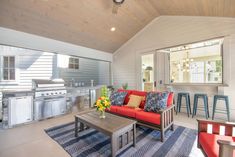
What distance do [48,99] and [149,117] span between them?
10.4ft

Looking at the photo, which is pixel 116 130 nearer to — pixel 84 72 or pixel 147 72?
pixel 147 72

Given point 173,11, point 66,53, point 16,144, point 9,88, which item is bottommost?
point 16,144

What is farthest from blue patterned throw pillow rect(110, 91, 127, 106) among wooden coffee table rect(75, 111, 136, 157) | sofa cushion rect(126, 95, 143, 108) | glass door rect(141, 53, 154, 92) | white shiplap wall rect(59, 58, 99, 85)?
white shiplap wall rect(59, 58, 99, 85)

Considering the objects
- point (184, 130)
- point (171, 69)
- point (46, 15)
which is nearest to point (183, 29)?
point (171, 69)

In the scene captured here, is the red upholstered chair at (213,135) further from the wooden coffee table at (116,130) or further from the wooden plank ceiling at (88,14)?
the wooden plank ceiling at (88,14)

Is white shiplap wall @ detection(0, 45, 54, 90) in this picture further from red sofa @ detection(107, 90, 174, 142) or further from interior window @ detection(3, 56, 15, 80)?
red sofa @ detection(107, 90, 174, 142)

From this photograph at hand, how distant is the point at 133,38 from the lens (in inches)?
224

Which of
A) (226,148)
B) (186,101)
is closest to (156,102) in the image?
(226,148)

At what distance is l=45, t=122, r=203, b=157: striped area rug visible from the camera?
6.77 ft

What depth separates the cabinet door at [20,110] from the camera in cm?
318

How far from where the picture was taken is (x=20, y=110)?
331 centimetres

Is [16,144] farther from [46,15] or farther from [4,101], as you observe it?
[46,15]

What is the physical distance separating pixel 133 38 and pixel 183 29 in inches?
85.0

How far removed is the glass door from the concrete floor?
2090 millimetres
